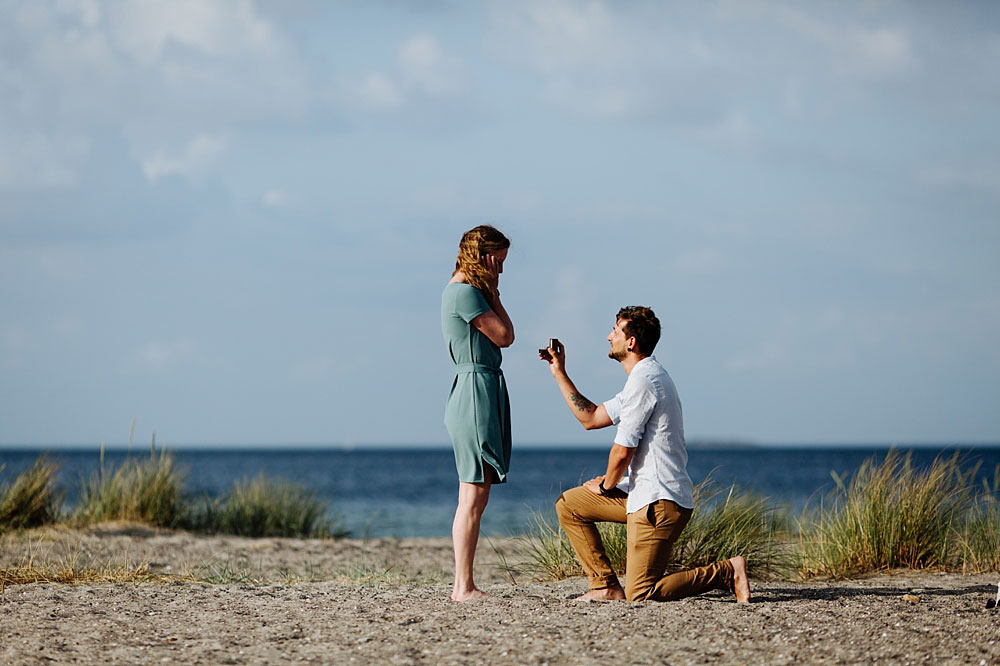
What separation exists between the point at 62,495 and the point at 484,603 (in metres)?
7.22

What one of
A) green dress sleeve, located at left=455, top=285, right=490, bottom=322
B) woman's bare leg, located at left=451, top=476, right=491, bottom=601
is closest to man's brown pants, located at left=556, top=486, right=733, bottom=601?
woman's bare leg, located at left=451, top=476, right=491, bottom=601

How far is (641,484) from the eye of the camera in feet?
16.1

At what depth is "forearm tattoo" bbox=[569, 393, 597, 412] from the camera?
505 centimetres

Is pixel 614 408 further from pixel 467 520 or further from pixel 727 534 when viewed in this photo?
pixel 727 534

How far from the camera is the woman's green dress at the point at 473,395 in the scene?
16.0 ft

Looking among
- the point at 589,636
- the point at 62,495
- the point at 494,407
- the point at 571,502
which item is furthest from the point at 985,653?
the point at 62,495

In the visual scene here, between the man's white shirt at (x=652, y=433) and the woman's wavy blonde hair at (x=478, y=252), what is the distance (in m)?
0.88

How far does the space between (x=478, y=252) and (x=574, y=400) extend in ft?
2.98

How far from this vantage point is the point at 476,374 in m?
4.93

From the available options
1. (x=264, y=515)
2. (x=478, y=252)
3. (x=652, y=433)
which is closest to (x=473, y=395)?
(x=478, y=252)

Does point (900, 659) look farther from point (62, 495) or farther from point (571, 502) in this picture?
point (62, 495)

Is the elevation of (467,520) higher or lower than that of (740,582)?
higher

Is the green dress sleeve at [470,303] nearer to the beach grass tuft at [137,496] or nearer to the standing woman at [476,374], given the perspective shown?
the standing woman at [476,374]

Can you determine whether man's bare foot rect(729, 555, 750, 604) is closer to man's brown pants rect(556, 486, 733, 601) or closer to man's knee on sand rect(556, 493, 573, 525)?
man's brown pants rect(556, 486, 733, 601)
